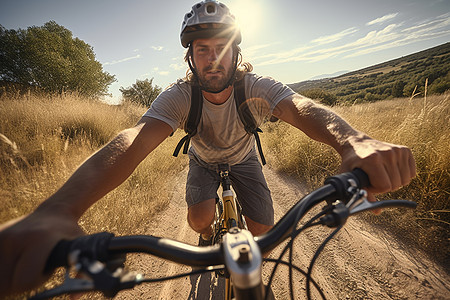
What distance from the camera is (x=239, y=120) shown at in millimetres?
2342

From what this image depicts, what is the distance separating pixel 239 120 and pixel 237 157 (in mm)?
484

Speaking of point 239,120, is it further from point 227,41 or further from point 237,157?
point 227,41

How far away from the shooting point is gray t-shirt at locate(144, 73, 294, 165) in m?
2.01

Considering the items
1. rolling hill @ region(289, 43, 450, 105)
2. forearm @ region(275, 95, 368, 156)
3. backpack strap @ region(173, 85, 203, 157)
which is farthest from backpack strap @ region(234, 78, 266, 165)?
rolling hill @ region(289, 43, 450, 105)

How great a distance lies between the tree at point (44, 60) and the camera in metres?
16.1

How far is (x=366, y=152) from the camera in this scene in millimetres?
925

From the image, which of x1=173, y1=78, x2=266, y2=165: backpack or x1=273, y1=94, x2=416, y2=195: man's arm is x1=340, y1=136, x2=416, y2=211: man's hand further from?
x1=173, y1=78, x2=266, y2=165: backpack

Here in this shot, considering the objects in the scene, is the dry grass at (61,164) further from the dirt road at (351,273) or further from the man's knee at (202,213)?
the man's knee at (202,213)

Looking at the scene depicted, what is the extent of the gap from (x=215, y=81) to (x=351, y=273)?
2964 millimetres

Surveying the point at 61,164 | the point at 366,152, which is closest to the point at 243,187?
the point at 366,152

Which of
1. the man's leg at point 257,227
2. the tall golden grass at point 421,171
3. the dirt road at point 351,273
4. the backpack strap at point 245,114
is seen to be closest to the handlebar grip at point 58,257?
the backpack strap at point 245,114

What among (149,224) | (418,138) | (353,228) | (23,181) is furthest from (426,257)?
(23,181)

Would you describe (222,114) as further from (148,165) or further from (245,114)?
(148,165)

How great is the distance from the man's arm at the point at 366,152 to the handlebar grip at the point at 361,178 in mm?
19
